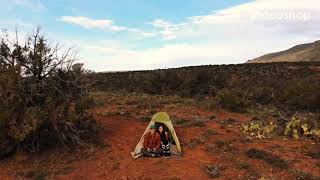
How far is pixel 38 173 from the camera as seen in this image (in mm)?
10086

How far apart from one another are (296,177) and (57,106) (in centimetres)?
643

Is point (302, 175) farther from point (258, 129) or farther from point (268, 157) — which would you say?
point (258, 129)

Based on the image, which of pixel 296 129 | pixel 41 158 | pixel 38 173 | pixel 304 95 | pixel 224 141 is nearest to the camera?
pixel 38 173

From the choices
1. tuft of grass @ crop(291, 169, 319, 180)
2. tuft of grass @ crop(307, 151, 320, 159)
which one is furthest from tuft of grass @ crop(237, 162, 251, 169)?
A: tuft of grass @ crop(307, 151, 320, 159)

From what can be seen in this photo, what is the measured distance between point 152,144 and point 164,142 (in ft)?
Answer: 1.08

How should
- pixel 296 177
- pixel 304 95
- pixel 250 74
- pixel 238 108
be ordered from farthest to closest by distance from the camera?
1. pixel 250 74
2. pixel 304 95
3. pixel 238 108
4. pixel 296 177

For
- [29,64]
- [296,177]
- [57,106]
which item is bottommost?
[296,177]

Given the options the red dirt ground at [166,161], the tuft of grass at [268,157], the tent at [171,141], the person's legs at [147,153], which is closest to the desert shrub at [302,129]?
the red dirt ground at [166,161]

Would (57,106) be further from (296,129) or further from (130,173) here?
(296,129)

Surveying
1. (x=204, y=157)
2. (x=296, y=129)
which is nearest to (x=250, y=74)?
(x=296, y=129)

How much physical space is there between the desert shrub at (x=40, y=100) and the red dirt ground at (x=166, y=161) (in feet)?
2.00

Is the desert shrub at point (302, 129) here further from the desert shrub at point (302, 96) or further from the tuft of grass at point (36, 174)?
the tuft of grass at point (36, 174)

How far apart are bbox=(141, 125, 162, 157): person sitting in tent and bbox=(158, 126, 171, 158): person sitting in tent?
103 millimetres

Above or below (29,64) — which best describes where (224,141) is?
below
